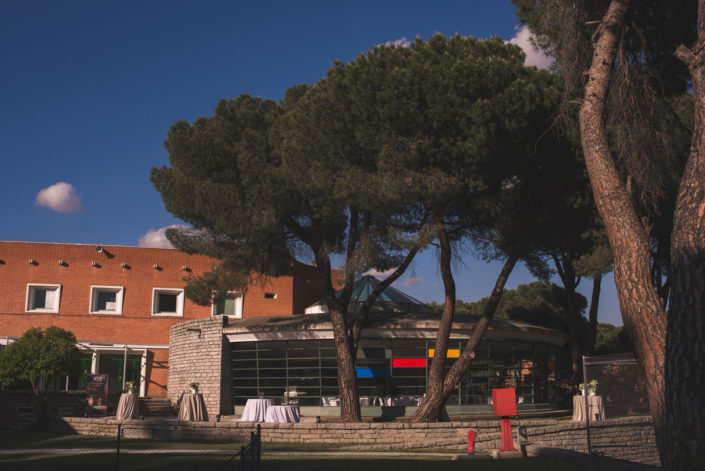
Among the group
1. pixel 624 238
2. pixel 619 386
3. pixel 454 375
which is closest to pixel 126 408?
pixel 454 375

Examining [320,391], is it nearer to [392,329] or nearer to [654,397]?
[392,329]

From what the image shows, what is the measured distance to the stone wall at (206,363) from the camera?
2212cm

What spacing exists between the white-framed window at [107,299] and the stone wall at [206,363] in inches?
233

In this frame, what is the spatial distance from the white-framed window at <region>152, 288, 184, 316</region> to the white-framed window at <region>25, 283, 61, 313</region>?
433cm

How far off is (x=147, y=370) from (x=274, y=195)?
1562 cm

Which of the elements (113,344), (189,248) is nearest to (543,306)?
(189,248)

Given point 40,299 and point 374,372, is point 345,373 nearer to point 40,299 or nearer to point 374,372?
point 374,372

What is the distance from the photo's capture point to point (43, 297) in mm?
29016

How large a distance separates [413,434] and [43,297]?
72.3ft

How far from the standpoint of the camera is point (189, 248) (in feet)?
66.5

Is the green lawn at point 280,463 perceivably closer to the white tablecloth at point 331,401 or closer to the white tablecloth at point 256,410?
the white tablecloth at point 256,410

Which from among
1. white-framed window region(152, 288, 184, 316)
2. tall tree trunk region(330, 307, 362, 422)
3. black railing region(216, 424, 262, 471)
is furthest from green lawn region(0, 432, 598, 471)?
white-framed window region(152, 288, 184, 316)

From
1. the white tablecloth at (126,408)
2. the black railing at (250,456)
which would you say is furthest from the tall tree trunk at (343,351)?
the black railing at (250,456)

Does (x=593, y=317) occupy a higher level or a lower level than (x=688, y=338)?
higher
